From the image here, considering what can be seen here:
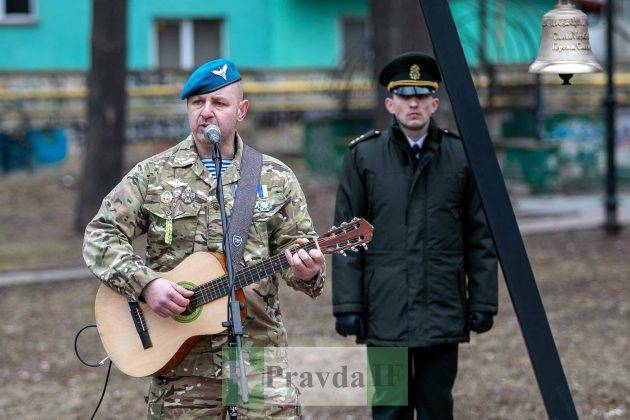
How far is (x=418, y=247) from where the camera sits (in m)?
5.81

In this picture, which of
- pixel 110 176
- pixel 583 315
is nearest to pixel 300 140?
pixel 110 176

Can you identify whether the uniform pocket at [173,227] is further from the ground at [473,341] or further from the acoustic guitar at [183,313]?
the ground at [473,341]

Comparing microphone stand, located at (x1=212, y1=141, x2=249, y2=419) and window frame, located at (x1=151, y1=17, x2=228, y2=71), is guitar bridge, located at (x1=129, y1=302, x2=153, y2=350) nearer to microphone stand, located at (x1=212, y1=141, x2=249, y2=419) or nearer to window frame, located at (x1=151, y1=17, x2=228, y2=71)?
microphone stand, located at (x1=212, y1=141, x2=249, y2=419)

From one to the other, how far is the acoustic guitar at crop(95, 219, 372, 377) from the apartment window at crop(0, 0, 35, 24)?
21595 mm

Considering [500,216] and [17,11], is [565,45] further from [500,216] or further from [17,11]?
[17,11]

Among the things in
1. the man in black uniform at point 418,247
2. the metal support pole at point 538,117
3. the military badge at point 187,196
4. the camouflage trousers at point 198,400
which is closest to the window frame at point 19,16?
the metal support pole at point 538,117

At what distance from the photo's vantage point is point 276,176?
4.90 meters

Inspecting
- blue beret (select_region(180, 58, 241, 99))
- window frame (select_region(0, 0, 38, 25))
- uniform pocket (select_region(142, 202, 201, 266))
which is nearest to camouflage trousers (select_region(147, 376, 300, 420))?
uniform pocket (select_region(142, 202, 201, 266))

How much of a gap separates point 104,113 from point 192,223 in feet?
38.4

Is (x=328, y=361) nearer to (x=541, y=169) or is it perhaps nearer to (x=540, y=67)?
(x=540, y=67)

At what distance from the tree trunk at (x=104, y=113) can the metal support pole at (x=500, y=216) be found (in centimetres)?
1181

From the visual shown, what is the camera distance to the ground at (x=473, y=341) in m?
8.20

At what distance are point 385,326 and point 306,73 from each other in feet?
61.3

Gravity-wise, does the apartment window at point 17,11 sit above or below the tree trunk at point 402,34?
above
